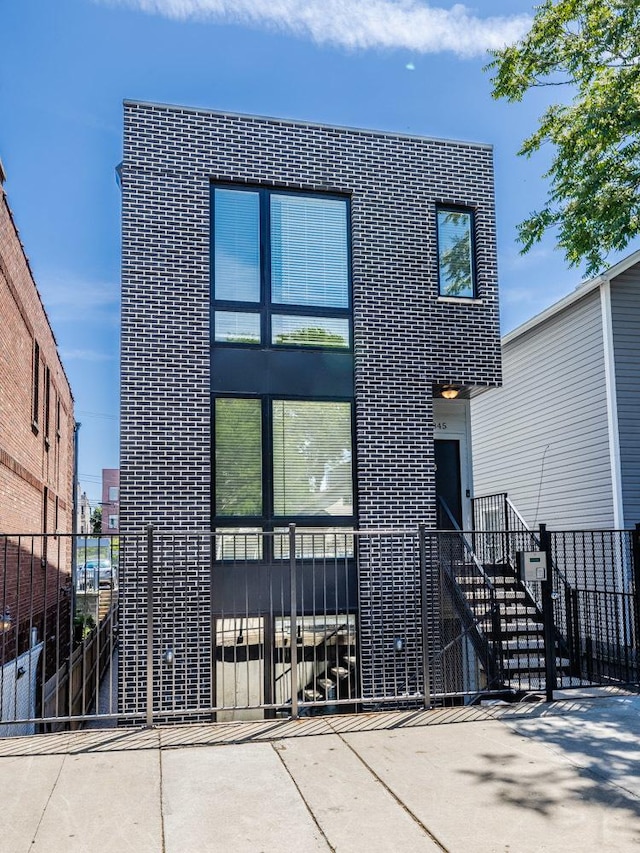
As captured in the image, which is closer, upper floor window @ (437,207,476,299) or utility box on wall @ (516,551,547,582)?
utility box on wall @ (516,551,547,582)

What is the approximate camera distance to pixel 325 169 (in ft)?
34.6

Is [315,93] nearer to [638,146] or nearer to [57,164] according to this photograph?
[638,146]

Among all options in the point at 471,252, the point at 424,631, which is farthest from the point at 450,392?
the point at 424,631

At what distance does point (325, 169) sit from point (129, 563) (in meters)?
Answer: 6.07

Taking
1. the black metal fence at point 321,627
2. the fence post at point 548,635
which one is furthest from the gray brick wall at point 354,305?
the fence post at point 548,635

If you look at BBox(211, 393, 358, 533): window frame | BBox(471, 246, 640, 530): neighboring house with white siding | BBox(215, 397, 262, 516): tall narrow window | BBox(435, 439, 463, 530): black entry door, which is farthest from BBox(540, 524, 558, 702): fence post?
BBox(471, 246, 640, 530): neighboring house with white siding

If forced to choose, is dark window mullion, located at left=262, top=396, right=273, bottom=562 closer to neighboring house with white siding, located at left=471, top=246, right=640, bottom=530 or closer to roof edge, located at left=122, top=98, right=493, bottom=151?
roof edge, located at left=122, top=98, right=493, bottom=151

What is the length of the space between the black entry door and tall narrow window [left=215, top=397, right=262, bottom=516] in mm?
3412

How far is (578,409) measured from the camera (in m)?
13.3

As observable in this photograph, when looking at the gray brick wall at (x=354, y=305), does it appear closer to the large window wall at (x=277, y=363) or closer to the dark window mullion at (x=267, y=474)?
the large window wall at (x=277, y=363)

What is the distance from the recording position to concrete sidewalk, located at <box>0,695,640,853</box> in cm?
448

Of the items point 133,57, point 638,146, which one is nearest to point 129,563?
point 133,57

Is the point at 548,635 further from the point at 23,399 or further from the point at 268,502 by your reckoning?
the point at 23,399

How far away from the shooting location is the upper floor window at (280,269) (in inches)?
397
